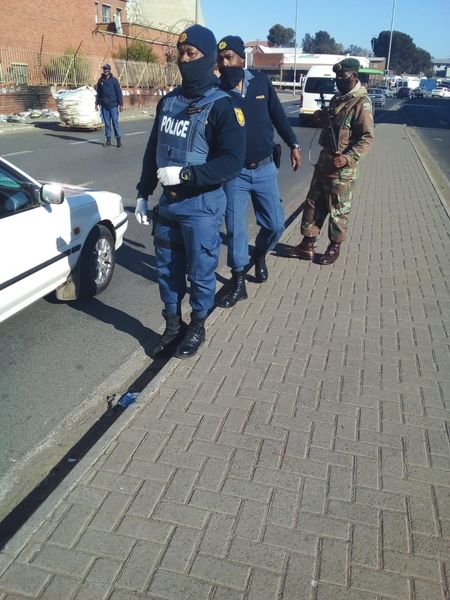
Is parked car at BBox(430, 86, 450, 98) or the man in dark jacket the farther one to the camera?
parked car at BBox(430, 86, 450, 98)

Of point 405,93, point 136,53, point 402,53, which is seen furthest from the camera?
point 402,53

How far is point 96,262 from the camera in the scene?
187 inches

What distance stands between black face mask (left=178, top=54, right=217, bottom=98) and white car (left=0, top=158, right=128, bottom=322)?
1.34 meters

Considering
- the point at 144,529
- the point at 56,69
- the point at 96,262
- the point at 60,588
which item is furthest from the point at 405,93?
the point at 60,588

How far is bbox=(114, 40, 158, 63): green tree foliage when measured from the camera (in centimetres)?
3666

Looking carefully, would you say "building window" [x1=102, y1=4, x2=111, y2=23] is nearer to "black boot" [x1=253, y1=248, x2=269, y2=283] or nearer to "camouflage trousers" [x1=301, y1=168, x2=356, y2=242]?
"camouflage trousers" [x1=301, y1=168, x2=356, y2=242]

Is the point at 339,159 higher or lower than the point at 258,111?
lower

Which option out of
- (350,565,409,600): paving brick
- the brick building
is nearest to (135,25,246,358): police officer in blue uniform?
(350,565,409,600): paving brick

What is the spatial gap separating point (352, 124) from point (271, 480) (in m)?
3.71

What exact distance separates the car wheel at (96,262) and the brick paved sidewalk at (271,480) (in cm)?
120

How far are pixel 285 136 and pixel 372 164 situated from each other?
32.1 feet

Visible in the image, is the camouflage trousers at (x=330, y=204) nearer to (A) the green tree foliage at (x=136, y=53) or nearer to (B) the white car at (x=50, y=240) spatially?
(B) the white car at (x=50, y=240)

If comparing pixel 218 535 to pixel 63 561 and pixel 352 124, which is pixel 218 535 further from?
pixel 352 124

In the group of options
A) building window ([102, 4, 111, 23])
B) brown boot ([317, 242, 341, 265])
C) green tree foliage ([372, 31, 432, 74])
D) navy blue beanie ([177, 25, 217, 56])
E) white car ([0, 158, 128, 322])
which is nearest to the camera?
navy blue beanie ([177, 25, 217, 56])
